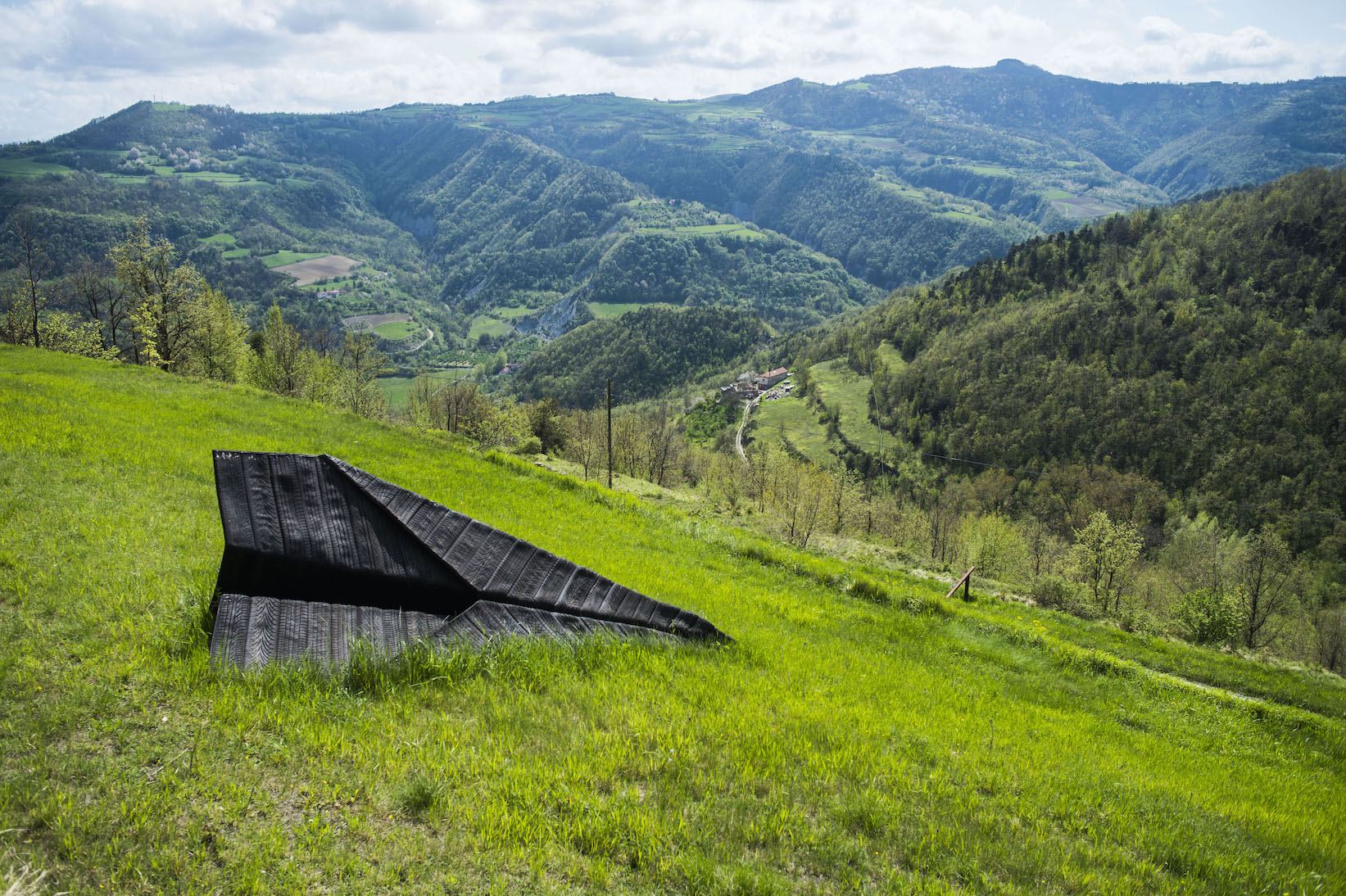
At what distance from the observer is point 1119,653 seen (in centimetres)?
1925

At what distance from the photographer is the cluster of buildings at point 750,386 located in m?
182

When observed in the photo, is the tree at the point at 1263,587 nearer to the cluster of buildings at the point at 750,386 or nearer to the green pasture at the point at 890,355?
the green pasture at the point at 890,355

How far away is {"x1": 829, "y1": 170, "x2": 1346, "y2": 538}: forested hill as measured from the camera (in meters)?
108

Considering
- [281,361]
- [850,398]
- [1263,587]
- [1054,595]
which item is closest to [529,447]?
[281,361]

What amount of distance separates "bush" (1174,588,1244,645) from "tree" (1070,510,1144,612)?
6968 mm

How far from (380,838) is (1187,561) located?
9421 centimetres

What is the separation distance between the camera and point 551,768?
215 inches

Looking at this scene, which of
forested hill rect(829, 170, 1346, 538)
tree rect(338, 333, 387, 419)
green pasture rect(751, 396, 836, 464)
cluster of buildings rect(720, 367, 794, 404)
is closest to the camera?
tree rect(338, 333, 387, 419)

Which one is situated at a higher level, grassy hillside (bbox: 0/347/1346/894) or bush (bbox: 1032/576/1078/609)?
grassy hillside (bbox: 0/347/1346/894)

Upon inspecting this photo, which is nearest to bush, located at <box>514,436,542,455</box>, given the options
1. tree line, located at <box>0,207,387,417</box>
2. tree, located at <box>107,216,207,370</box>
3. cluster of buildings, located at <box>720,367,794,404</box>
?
tree line, located at <box>0,207,387,417</box>

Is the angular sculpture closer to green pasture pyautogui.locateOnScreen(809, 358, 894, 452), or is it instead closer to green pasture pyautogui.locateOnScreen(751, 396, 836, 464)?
green pasture pyautogui.locateOnScreen(751, 396, 836, 464)

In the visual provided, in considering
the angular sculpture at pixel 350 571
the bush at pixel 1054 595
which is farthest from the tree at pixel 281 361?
the bush at pixel 1054 595

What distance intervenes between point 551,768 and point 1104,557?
61.0 meters

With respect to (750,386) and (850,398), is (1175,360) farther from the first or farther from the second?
(750,386)
